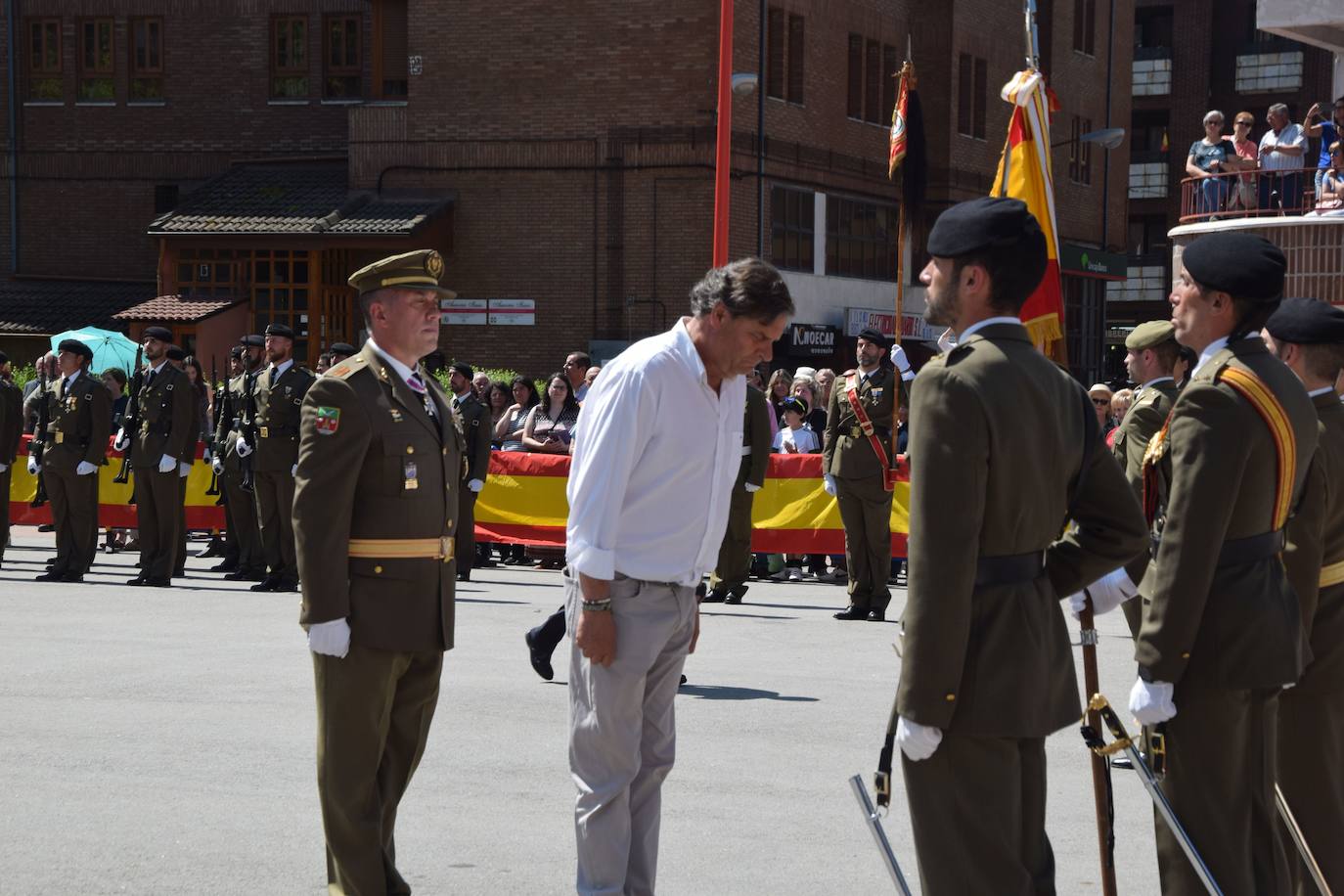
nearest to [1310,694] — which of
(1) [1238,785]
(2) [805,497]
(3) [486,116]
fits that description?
(1) [1238,785]

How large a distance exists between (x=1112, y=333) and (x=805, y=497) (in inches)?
1835

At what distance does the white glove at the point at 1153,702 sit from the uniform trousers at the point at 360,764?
224 centimetres

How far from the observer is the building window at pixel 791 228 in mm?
35719

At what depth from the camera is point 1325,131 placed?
2509 cm

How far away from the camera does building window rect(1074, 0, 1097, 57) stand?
46.9 metres

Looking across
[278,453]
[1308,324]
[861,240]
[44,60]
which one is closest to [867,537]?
[278,453]

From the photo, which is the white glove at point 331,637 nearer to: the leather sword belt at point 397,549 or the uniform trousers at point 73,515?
the leather sword belt at point 397,549

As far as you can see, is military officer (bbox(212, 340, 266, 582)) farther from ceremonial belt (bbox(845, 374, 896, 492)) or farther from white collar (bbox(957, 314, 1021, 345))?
white collar (bbox(957, 314, 1021, 345))

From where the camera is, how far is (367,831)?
18.1 ft

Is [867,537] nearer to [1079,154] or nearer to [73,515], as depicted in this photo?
[73,515]

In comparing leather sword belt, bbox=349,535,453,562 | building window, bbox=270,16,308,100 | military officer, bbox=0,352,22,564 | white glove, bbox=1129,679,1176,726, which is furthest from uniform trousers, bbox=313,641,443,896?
building window, bbox=270,16,308,100

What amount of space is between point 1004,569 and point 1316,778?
1.63 m

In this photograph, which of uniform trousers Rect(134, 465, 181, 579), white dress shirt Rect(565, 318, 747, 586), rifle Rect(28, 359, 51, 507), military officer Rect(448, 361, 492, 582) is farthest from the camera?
rifle Rect(28, 359, 51, 507)

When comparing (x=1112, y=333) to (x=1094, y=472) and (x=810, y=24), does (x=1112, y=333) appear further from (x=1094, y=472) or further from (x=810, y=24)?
(x=1094, y=472)
